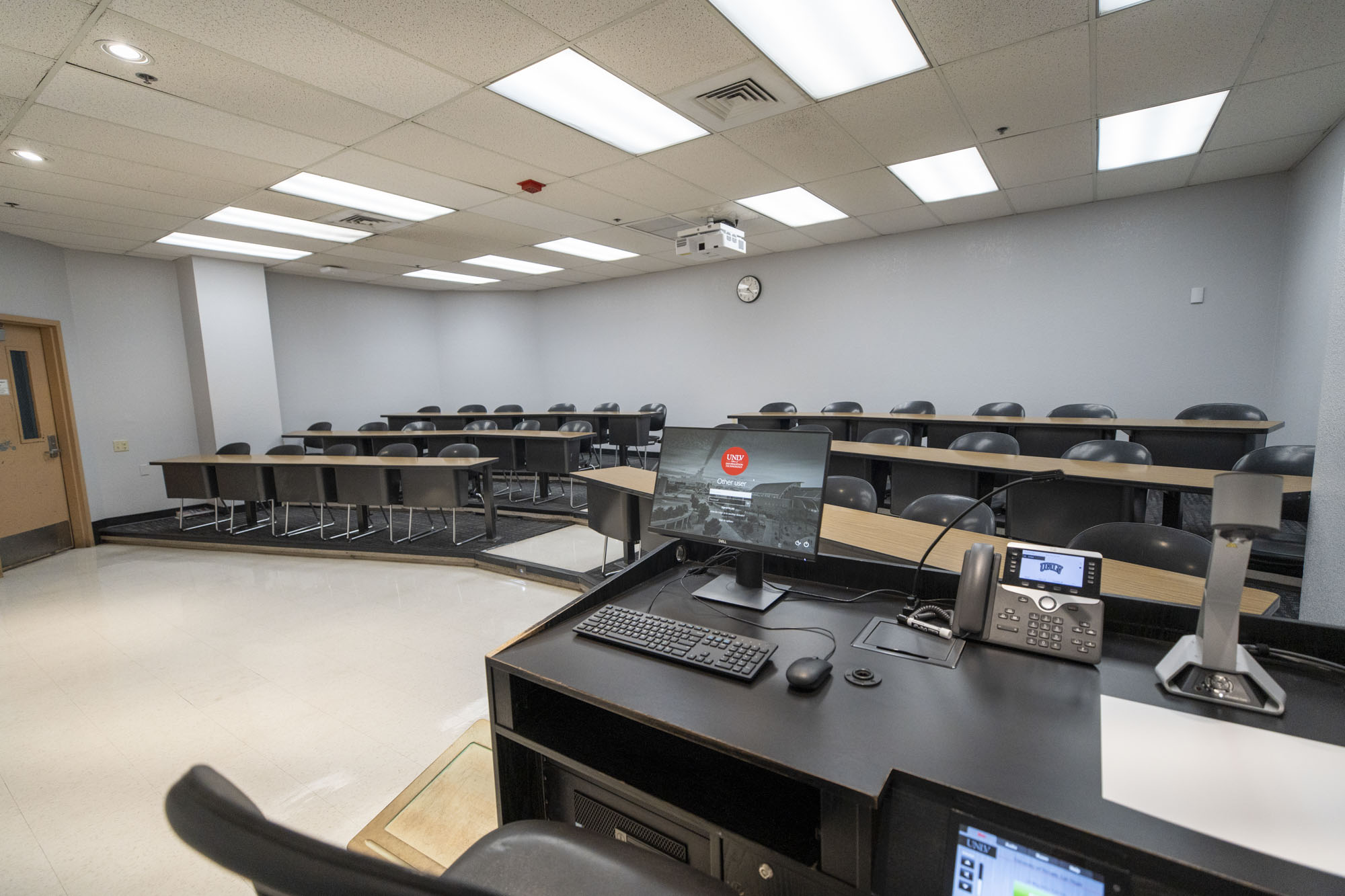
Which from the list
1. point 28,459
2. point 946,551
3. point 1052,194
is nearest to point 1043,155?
point 1052,194

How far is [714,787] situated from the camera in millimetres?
1152

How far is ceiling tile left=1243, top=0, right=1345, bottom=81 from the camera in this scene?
260 centimetres

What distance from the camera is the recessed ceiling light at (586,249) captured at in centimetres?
655

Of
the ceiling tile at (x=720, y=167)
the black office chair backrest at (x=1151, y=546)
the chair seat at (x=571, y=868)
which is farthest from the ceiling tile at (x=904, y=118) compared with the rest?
the chair seat at (x=571, y=868)

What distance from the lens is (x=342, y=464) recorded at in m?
5.18

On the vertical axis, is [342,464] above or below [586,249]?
below

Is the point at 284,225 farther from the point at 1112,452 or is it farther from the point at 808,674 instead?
the point at 1112,452

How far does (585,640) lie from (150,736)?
7.86 ft

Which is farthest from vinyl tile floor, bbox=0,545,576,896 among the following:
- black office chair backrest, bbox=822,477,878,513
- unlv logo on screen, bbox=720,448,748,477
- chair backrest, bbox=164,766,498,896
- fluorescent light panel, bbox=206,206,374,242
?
fluorescent light panel, bbox=206,206,374,242

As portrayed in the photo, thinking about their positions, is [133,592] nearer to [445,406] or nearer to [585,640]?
[585,640]

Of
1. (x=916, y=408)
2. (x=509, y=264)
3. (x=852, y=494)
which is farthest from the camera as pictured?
(x=509, y=264)

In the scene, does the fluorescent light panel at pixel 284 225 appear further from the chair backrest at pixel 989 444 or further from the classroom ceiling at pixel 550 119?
the chair backrest at pixel 989 444

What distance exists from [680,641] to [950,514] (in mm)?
1612

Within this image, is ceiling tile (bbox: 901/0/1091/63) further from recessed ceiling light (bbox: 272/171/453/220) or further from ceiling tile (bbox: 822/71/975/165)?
recessed ceiling light (bbox: 272/171/453/220)
